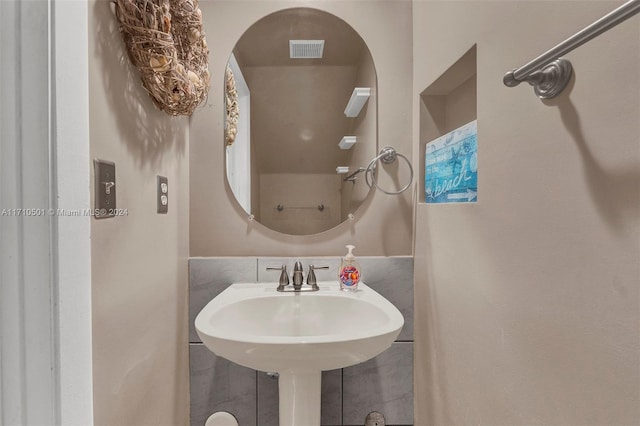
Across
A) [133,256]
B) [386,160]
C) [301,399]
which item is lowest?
[301,399]

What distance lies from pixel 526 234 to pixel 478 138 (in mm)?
310

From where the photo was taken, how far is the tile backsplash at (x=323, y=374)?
4.51 feet

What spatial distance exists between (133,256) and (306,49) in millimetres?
1002

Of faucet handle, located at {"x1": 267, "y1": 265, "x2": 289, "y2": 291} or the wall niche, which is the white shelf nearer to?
the wall niche

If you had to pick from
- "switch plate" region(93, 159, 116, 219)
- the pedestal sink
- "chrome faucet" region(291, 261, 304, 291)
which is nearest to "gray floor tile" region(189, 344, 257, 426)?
the pedestal sink

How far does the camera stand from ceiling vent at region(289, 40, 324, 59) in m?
1.43

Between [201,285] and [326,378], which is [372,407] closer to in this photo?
[326,378]

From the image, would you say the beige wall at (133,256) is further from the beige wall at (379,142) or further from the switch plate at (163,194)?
the beige wall at (379,142)

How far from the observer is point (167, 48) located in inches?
32.9

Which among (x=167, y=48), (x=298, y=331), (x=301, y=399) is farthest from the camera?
(x=298, y=331)

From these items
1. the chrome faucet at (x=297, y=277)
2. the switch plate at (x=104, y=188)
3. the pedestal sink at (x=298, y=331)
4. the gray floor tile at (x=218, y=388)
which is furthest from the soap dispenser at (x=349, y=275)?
the switch plate at (x=104, y=188)

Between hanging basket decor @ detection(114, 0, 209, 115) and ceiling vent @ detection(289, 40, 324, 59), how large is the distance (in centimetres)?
40

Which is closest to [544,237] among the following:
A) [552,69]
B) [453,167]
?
[552,69]

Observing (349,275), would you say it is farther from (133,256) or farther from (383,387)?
(133,256)
